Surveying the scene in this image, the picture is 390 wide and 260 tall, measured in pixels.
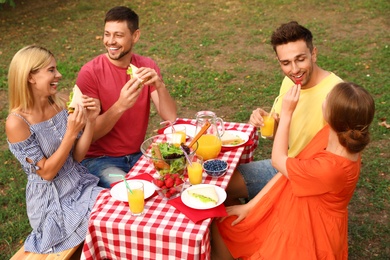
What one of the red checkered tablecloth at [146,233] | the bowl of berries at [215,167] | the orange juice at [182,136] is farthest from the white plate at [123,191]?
the orange juice at [182,136]

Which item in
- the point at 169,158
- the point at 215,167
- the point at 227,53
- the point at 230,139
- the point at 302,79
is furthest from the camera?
the point at 227,53

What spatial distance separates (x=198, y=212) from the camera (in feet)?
10.00

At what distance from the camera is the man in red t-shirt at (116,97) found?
4.30 meters

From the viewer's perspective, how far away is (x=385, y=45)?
880cm

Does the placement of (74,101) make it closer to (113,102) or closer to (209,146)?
(113,102)

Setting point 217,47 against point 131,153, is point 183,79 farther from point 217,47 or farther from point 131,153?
point 131,153

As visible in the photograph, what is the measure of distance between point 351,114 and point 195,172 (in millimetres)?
1150

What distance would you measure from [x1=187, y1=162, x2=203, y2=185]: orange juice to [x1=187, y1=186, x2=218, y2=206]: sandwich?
13cm

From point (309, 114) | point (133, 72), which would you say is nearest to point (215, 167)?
point (309, 114)

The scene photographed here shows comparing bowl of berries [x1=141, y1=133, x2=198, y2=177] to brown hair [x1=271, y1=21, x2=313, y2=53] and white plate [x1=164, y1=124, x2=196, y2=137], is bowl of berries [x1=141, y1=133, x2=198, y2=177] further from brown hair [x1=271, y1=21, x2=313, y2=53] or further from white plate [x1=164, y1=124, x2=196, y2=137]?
brown hair [x1=271, y1=21, x2=313, y2=53]

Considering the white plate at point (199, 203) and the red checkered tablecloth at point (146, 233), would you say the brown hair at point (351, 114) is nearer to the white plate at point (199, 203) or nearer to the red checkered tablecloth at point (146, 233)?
the white plate at point (199, 203)

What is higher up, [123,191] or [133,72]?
[133,72]

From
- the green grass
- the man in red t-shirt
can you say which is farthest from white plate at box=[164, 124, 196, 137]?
the green grass

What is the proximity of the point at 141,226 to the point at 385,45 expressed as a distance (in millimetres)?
7464
